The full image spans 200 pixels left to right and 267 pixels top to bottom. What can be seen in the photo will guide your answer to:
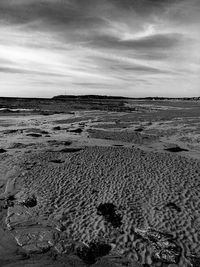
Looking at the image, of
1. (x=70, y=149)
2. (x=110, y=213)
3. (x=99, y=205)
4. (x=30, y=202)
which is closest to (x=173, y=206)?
(x=110, y=213)

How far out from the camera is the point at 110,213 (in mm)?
11539

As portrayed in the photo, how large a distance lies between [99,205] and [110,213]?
801 mm

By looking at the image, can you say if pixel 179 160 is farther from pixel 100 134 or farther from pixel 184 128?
pixel 184 128

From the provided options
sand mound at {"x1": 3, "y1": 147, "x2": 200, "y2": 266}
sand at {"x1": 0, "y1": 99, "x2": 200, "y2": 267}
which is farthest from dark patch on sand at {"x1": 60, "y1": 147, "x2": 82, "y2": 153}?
sand mound at {"x1": 3, "y1": 147, "x2": 200, "y2": 266}

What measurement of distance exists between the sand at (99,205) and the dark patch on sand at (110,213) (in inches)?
1.6

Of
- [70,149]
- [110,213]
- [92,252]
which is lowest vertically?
[92,252]

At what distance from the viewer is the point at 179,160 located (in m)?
18.2

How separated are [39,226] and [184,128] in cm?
2338

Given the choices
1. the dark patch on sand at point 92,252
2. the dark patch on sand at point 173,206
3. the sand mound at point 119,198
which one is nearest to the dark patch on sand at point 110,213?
the sand mound at point 119,198

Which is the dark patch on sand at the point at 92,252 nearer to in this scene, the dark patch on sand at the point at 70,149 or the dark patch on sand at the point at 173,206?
the dark patch on sand at the point at 173,206

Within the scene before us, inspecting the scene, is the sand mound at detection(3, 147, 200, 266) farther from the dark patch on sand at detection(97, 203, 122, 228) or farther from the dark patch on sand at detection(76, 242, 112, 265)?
the dark patch on sand at detection(76, 242, 112, 265)

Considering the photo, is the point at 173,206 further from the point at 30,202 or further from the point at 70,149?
→ the point at 70,149

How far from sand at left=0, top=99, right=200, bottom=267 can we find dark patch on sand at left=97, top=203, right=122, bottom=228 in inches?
1.6

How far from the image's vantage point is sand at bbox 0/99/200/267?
934 cm
